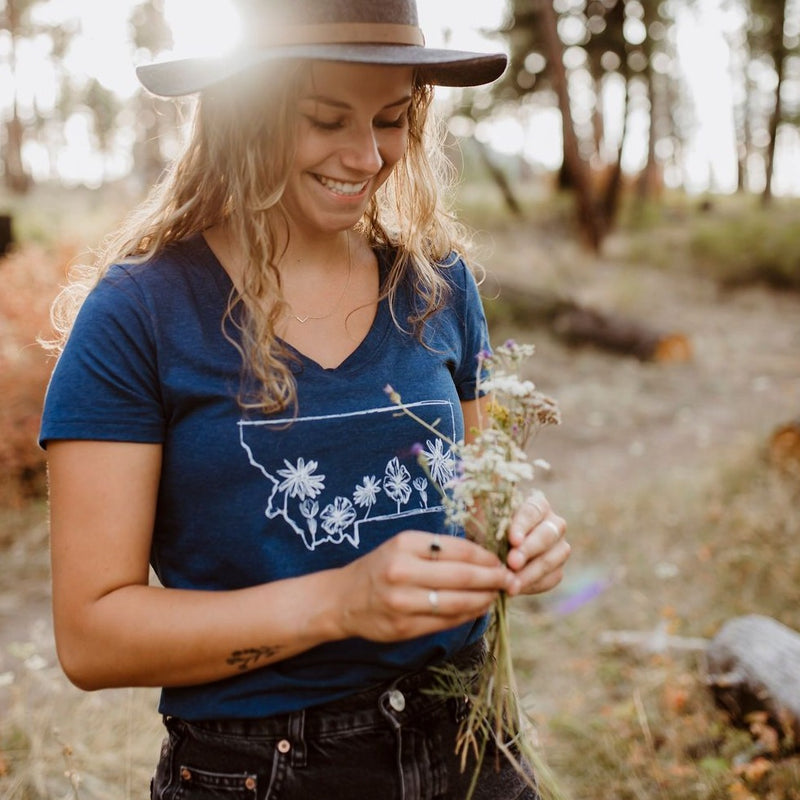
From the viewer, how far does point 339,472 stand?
1438mm

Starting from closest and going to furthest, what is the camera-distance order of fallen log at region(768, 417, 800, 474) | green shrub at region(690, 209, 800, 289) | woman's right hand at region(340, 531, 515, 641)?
woman's right hand at region(340, 531, 515, 641), fallen log at region(768, 417, 800, 474), green shrub at region(690, 209, 800, 289)

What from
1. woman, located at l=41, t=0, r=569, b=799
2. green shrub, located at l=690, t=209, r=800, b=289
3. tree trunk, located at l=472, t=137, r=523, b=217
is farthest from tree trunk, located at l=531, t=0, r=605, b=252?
woman, located at l=41, t=0, r=569, b=799

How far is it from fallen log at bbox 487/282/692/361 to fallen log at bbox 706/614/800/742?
5730mm

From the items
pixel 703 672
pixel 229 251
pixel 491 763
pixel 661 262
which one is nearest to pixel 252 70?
pixel 229 251

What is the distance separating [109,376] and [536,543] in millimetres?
734

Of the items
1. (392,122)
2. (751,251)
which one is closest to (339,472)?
(392,122)

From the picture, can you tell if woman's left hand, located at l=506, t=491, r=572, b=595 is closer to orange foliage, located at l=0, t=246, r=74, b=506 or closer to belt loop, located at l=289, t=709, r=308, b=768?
belt loop, located at l=289, t=709, r=308, b=768

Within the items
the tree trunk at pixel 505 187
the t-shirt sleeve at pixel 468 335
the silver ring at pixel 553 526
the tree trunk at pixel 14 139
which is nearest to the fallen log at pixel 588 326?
the tree trunk at pixel 505 187

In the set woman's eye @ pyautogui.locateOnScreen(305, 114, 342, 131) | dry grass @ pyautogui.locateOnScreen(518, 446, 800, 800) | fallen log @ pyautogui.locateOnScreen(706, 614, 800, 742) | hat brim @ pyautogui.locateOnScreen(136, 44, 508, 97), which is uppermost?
hat brim @ pyautogui.locateOnScreen(136, 44, 508, 97)

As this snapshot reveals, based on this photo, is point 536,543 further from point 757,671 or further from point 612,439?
point 612,439

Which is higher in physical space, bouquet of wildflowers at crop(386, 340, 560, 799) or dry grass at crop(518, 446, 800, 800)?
bouquet of wildflowers at crop(386, 340, 560, 799)

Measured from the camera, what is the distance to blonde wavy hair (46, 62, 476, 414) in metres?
1.44

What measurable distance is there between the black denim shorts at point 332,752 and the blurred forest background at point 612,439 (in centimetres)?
82

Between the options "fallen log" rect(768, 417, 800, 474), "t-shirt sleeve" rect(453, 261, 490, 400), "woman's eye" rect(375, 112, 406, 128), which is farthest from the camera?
"fallen log" rect(768, 417, 800, 474)
